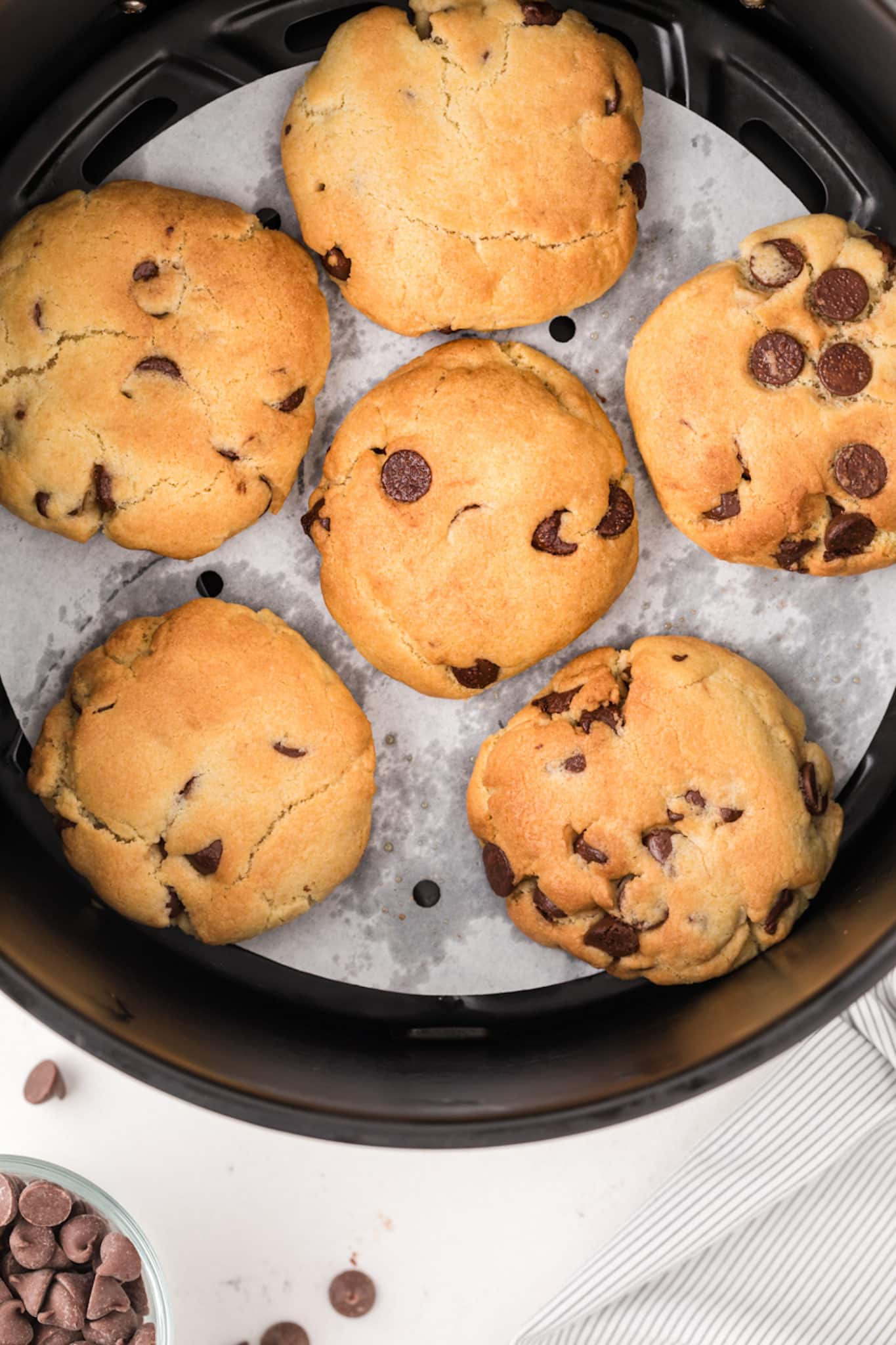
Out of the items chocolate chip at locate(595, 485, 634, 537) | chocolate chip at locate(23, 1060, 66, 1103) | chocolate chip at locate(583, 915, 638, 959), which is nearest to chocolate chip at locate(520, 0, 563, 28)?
chocolate chip at locate(595, 485, 634, 537)

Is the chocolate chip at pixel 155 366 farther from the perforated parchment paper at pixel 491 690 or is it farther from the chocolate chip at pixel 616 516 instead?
the chocolate chip at pixel 616 516

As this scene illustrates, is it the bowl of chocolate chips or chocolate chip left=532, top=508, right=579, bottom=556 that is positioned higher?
chocolate chip left=532, top=508, right=579, bottom=556

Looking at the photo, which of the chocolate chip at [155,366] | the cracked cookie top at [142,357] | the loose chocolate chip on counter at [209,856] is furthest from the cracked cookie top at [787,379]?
the loose chocolate chip on counter at [209,856]

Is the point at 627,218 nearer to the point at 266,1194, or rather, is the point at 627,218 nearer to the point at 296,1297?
the point at 266,1194

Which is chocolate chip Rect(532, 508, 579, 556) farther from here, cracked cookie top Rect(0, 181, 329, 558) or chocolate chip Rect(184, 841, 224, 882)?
chocolate chip Rect(184, 841, 224, 882)

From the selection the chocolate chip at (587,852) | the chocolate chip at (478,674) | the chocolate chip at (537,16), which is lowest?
the chocolate chip at (587,852)

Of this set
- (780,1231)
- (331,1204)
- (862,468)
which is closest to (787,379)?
(862,468)

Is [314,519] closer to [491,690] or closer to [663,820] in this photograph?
[491,690]
